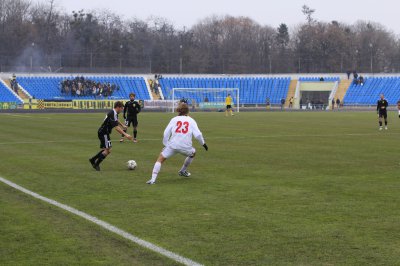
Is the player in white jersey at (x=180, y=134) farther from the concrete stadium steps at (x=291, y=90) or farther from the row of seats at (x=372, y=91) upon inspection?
the concrete stadium steps at (x=291, y=90)

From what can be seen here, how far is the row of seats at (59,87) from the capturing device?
9056 centimetres

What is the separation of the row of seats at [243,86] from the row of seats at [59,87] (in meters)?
3.46

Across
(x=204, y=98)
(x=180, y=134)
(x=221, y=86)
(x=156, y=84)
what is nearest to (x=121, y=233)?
(x=180, y=134)

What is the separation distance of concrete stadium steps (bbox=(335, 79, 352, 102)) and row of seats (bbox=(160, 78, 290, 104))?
7.26 meters

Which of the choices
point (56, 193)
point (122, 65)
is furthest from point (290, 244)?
point (122, 65)

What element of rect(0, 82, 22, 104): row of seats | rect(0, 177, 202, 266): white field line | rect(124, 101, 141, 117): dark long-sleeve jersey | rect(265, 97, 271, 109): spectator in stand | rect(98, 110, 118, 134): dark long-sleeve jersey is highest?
rect(98, 110, 118, 134): dark long-sleeve jersey

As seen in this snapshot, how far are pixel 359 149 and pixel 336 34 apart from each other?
107206 mm

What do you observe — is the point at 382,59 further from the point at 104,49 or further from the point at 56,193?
the point at 56,193

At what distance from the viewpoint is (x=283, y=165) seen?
18234 mm

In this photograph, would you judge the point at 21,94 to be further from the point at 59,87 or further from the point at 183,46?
the point at 183,46

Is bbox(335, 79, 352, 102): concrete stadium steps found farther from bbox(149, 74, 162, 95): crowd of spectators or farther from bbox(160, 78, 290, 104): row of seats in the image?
bbox(149, 74, 162, 95): crowd of spectators

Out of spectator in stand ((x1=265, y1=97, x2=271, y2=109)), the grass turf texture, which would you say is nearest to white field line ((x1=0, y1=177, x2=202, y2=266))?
the grass turf texture

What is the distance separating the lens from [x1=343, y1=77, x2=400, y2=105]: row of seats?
94.4 meters

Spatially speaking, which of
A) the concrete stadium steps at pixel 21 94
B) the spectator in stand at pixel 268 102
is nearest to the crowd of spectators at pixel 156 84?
the spectator in stand at pixel 268 102
